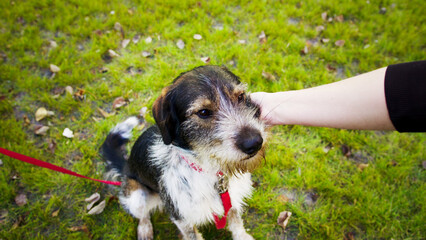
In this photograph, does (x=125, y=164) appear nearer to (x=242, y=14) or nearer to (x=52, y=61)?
(x=52, y=61)

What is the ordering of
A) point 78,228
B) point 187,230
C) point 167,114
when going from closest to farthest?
point 167,114
point 187,230
point 78,228

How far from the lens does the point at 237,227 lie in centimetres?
290

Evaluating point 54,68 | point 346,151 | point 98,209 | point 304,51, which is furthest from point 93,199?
point 304,51

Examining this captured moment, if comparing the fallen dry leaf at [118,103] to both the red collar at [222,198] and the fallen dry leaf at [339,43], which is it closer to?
the red collar at [222,198]

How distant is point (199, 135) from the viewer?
2.07 m

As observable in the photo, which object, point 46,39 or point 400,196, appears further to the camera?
point 46,39

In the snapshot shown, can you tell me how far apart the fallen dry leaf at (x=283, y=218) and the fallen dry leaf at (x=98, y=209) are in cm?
247

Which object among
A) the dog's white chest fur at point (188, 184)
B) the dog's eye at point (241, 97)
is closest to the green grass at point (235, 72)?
the dog's white chest fur at point (188, 184)

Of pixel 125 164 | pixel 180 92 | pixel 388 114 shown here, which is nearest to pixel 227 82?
pixel 180 92

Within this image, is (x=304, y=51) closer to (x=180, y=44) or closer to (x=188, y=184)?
(x=180, y=44)

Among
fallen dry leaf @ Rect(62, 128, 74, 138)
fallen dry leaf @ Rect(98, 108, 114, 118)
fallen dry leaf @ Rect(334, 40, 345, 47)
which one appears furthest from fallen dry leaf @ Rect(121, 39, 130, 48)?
fallen dry leaf @ Rect(334, 40, 345, 47)

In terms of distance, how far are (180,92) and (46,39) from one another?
193 inches

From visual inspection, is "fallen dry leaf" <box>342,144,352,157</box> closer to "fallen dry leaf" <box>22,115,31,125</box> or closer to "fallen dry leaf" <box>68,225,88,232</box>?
"fallen dry leaf" <box>68,225,88,232</box>

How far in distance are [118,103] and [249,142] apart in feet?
10.7
